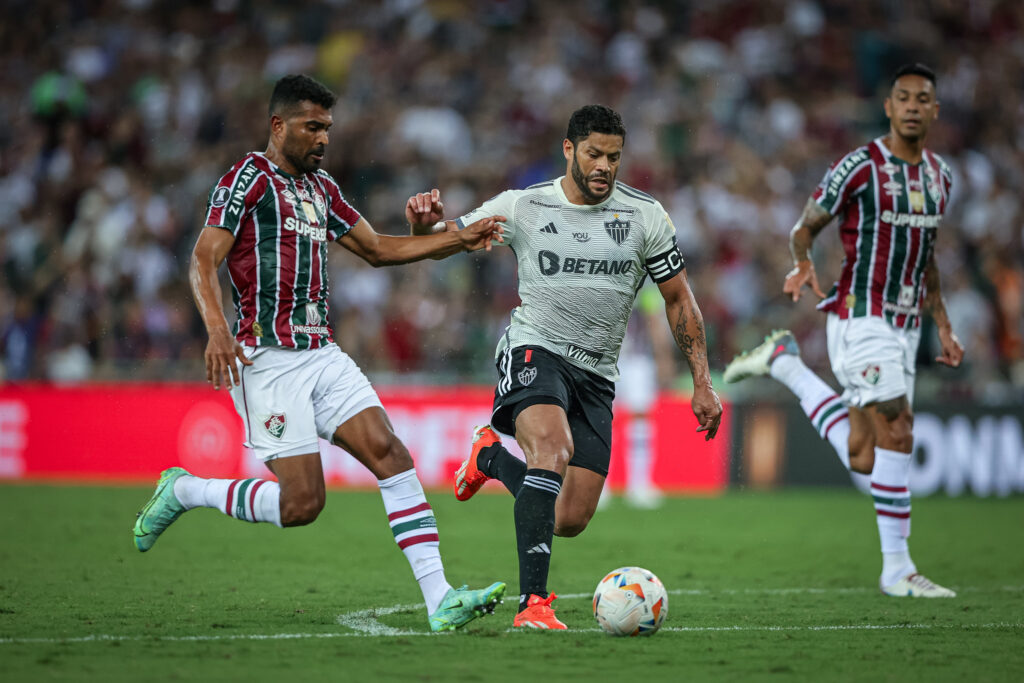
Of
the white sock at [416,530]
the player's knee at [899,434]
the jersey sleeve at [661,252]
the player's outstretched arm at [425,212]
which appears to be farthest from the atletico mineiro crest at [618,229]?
the player's knee at [899,434]

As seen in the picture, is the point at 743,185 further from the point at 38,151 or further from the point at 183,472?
the point at 183,472

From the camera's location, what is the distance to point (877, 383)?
8.09 meters

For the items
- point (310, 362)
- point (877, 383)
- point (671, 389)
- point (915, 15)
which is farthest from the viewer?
point (915, 15)

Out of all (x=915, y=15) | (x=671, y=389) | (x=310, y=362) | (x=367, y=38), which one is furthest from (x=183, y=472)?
(x=915, y=15)

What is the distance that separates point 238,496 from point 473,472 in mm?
1321

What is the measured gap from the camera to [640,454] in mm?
14781

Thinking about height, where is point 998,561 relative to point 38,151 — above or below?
below

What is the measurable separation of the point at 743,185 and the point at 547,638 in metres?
13.0

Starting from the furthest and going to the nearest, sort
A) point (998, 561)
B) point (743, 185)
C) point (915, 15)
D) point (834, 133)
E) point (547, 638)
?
point (915, 15) < point (834, 133) < point (743, 185) < point (998, 561) < point (547, 638)

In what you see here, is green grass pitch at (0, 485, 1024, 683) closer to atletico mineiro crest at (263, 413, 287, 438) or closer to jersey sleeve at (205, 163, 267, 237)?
atletico mineiro crest at (263, 413, 287, 438)

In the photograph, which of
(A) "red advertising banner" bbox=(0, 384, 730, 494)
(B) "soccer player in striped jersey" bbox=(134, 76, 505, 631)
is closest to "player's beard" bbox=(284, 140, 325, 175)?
(B) "soccer player in striped jersey" bbox=(134, 76, 505, 631)

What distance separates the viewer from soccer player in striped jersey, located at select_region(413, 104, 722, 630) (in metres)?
6.64

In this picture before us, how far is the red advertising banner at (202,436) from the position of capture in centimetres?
1569

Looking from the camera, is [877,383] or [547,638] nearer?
[547,638]
